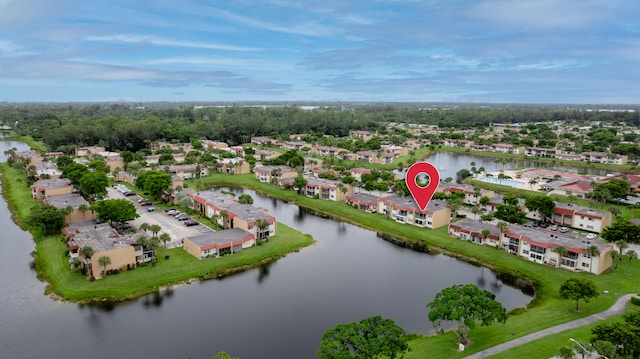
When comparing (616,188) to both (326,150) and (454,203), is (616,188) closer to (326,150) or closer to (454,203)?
(454,203)


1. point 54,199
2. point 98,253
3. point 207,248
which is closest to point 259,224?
point 207,248

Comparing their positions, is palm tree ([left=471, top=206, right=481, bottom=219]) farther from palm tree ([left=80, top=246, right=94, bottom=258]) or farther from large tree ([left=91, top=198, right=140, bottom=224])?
palm tree ([left=80, top=246, right=94, bottom=258])

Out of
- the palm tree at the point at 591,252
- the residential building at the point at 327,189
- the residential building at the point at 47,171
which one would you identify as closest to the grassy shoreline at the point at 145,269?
the residential building at the point at 327,189

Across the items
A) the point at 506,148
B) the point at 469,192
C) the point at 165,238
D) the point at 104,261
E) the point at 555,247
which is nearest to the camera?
the point at 104,261

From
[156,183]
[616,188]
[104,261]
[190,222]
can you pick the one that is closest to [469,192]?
[616,188]

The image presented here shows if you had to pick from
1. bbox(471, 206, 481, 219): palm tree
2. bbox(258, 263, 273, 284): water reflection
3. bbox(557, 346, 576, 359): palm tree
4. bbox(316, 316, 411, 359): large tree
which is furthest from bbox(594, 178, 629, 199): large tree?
bbox(316, 316, 411, 359): large tree
